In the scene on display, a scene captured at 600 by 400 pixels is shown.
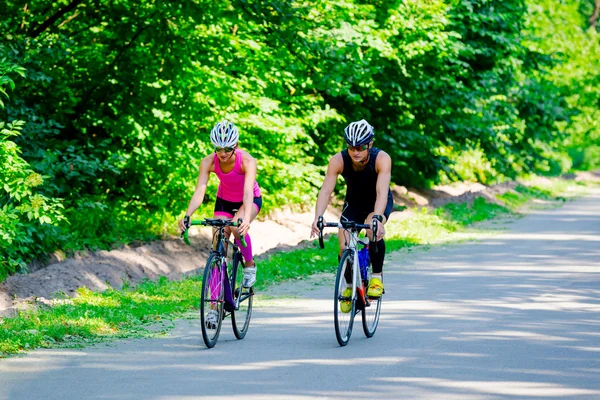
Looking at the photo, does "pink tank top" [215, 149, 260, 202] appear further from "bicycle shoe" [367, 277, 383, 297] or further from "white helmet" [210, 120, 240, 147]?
"bicycle shoe" [367, 277, 383, 297]

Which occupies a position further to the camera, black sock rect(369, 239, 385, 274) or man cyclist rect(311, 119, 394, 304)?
black sock rect(369, 239, 385, 274)

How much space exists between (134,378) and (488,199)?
912 inches

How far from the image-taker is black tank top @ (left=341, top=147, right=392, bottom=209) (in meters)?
9.83

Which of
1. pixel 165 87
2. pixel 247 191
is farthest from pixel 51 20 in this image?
pixel 247 191

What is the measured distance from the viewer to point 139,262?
15016 millimetres

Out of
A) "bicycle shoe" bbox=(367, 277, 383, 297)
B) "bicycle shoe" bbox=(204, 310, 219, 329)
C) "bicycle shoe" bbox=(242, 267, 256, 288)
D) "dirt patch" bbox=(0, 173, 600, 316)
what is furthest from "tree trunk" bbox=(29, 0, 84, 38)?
"bicycle shoe" bbox=(367, 277, 383, 297)

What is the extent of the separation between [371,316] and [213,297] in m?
1.60

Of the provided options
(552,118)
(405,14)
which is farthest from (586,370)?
(552,118)

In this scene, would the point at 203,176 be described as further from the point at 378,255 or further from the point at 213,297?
the point at 378,255

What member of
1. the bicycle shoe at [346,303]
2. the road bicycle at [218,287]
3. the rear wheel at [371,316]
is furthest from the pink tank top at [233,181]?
the rear wheel at [371,316]

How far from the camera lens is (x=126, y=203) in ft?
60.0

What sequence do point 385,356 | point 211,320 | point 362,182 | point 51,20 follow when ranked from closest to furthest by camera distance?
→ point 385,356
point 211,320
point 362,182
point 51,20

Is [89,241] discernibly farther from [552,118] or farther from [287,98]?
[552,118]

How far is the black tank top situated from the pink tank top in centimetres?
99
